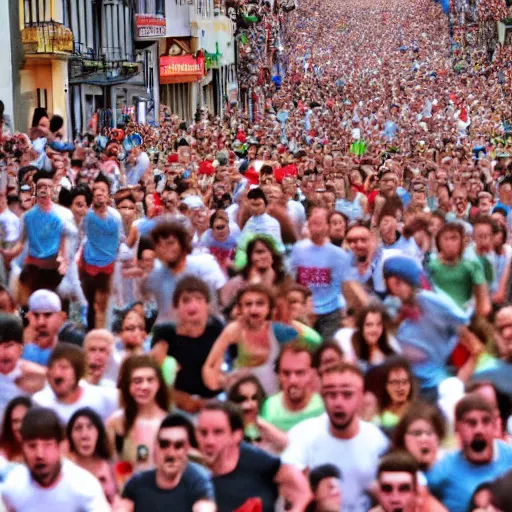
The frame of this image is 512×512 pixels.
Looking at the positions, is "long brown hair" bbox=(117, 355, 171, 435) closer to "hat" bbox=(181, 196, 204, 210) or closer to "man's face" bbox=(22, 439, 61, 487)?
"man's face" bbox=(22, 439, 61, 487)

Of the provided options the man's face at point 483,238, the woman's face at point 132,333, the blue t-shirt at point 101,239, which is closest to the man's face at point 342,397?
the woman's face at point 132,333

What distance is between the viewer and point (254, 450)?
7.83m

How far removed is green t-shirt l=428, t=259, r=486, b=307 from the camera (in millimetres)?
11930

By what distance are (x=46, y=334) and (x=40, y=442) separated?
2949 mm

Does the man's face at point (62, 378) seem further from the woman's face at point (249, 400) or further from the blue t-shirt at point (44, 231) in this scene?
the blue t-shirt at point (44, 231)

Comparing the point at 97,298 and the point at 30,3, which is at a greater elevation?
the point at 30,3

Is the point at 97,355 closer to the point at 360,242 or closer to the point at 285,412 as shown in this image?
the point at 285,412

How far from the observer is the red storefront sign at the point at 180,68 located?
54219 mm

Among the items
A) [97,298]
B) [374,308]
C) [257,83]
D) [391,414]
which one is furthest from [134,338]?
[257,83]

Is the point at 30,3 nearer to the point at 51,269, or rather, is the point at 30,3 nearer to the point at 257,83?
the point at 51,269

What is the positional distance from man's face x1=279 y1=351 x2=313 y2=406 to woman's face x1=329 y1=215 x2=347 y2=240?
554 cm

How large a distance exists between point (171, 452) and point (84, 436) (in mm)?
912

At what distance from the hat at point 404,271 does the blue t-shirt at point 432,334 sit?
11 centimetres

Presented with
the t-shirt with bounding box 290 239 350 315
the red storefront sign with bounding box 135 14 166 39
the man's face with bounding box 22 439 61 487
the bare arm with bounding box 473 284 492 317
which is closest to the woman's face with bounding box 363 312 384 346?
the bare arm with bounding box 473 284 492 317
